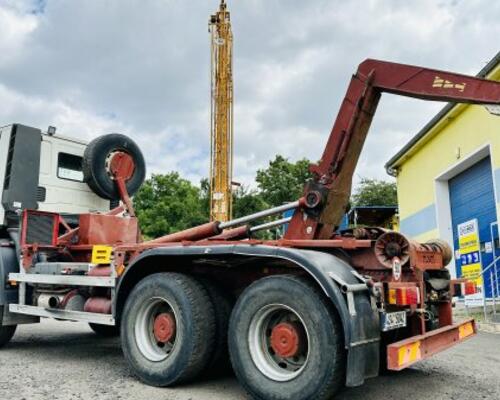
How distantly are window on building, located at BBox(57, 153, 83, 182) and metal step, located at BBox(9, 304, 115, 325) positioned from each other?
2.08 m

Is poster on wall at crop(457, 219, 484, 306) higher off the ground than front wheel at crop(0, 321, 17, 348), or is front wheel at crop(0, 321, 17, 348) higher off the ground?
poster on wall at crop(457, 219, 484, 306)

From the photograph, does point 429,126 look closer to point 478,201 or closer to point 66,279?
point 478,201

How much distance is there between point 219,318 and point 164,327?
0.56 meters

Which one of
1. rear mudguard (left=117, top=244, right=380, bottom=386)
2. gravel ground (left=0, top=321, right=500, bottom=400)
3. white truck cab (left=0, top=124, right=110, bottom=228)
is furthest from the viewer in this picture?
white truck cab (left=0, top=124, right=110, bottom=228)

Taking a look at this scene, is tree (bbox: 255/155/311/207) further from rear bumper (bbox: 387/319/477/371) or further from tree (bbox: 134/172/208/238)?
rear bumper (bbox: 387/319/477/371)

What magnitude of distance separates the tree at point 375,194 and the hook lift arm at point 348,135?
33443 millimetres

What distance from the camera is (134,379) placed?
5.14 meters

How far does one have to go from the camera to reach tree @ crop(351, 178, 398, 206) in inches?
1496

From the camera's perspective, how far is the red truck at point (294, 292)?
3920 millimetres

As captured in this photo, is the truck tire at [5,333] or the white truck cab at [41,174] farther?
the white truck cab at [41,174]

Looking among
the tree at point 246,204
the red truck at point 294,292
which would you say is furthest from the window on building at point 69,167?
the tree at point 246,204

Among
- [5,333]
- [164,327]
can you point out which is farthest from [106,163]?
[164,327]

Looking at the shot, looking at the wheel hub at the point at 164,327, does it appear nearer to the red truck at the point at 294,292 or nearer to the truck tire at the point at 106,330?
the red truck at the point at 294,292

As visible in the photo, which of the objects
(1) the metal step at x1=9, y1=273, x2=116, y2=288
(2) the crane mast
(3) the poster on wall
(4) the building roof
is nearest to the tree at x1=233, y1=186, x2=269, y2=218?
(2) the crane mast
